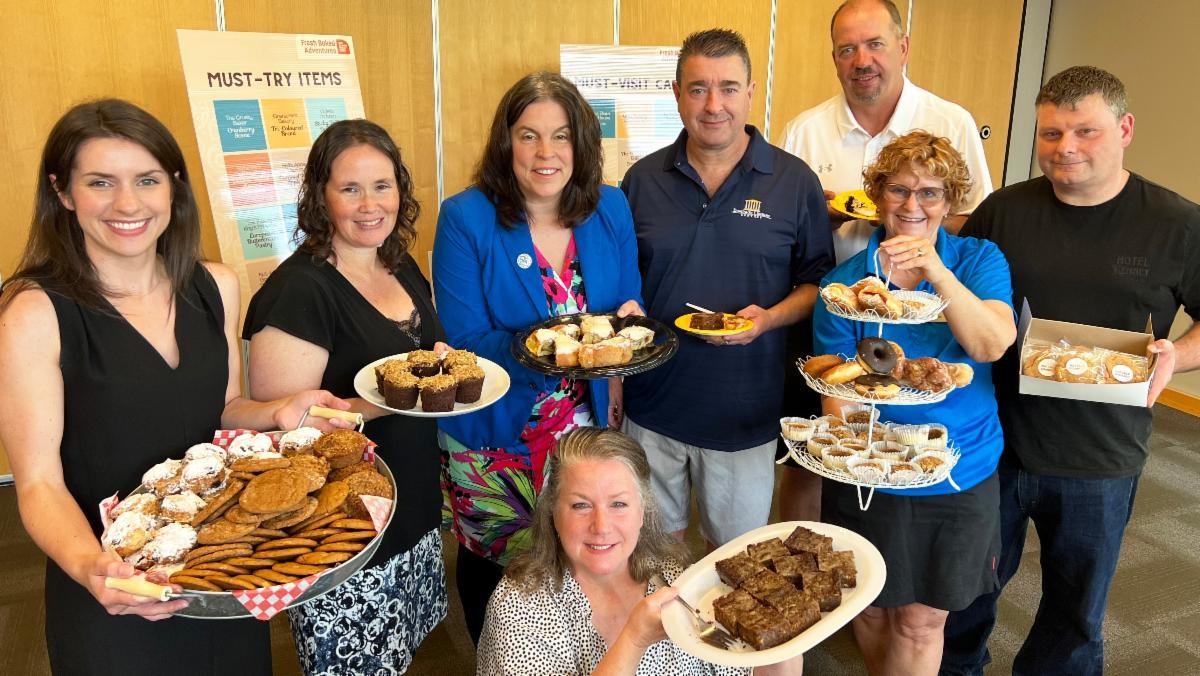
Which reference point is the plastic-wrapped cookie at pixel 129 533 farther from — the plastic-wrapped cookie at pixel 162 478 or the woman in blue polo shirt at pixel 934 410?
the woman in blue polo shirt at pixel 934 410

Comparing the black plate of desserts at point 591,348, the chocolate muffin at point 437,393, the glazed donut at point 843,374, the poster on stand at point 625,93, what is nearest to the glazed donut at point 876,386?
the glazed donut at point 843,374

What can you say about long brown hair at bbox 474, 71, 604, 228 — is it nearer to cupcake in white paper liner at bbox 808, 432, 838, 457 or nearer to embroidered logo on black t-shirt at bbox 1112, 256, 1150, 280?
cupcake in white paper liner at bbox 808, 432, 838, 457

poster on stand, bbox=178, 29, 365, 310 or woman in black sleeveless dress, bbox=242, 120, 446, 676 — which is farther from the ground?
poster on stand, bbox=178, 29, 365, 310

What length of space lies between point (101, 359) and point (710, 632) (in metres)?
1.35

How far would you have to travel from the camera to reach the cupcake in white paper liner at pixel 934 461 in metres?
1.99

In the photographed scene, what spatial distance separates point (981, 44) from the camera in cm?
686

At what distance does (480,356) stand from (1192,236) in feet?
6.88

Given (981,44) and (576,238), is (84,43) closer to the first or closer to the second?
(576,238)

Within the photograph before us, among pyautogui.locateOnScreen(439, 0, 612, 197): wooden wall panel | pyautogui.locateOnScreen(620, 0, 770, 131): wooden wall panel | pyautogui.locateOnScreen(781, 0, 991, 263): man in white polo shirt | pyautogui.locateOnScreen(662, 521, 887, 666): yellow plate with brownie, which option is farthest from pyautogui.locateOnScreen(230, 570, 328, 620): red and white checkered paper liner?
pyautogui.locateOnScreen(620, 0, 770, 131): wooden wall panel

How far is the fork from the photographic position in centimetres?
156

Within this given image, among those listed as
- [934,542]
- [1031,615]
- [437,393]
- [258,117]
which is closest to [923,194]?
[934,542]

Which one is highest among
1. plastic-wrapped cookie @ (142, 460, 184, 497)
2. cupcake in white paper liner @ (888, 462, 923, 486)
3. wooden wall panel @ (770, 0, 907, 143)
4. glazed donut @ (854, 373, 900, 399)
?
wooden wall panel @ (770, 0, 907, 143)

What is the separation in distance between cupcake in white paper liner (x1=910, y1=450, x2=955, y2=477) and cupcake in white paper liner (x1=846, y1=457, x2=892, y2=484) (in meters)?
0.09

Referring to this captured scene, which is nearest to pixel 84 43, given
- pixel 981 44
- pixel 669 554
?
pixel 669 554
